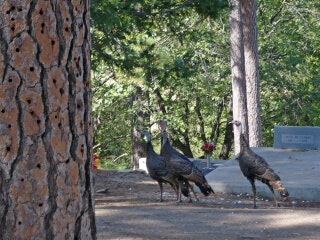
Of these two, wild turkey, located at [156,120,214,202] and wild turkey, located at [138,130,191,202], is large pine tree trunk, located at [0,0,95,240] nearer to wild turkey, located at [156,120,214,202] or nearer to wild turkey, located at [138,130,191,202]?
wild turkey, located at [156,120,214,202]

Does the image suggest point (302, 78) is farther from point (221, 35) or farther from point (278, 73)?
point (221, 35)

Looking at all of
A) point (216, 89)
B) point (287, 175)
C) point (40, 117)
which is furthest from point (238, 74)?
point (40, 117)

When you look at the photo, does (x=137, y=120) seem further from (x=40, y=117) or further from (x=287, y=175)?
(x=40, y=117)

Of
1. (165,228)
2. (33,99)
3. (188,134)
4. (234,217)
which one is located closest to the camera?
(33,99)

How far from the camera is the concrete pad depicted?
14859mm

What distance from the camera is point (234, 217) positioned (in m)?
10.8

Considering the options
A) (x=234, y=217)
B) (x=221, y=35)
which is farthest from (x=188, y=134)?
(x=234, y=217)

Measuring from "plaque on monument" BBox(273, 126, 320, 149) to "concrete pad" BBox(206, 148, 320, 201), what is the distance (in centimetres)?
30

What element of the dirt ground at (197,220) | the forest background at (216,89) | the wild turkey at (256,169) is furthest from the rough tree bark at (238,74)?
the wild turkey at (256,169)

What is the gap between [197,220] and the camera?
34.6 feet

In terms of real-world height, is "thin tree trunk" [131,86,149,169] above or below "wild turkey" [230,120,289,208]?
above

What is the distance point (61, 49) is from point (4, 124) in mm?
432

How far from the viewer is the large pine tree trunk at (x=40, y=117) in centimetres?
366

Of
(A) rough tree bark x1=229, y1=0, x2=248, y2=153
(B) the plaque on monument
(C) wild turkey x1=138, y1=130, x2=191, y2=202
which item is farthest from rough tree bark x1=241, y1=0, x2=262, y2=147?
(C) wild turkey x1=138, y1=130, x2=191, y2=202
